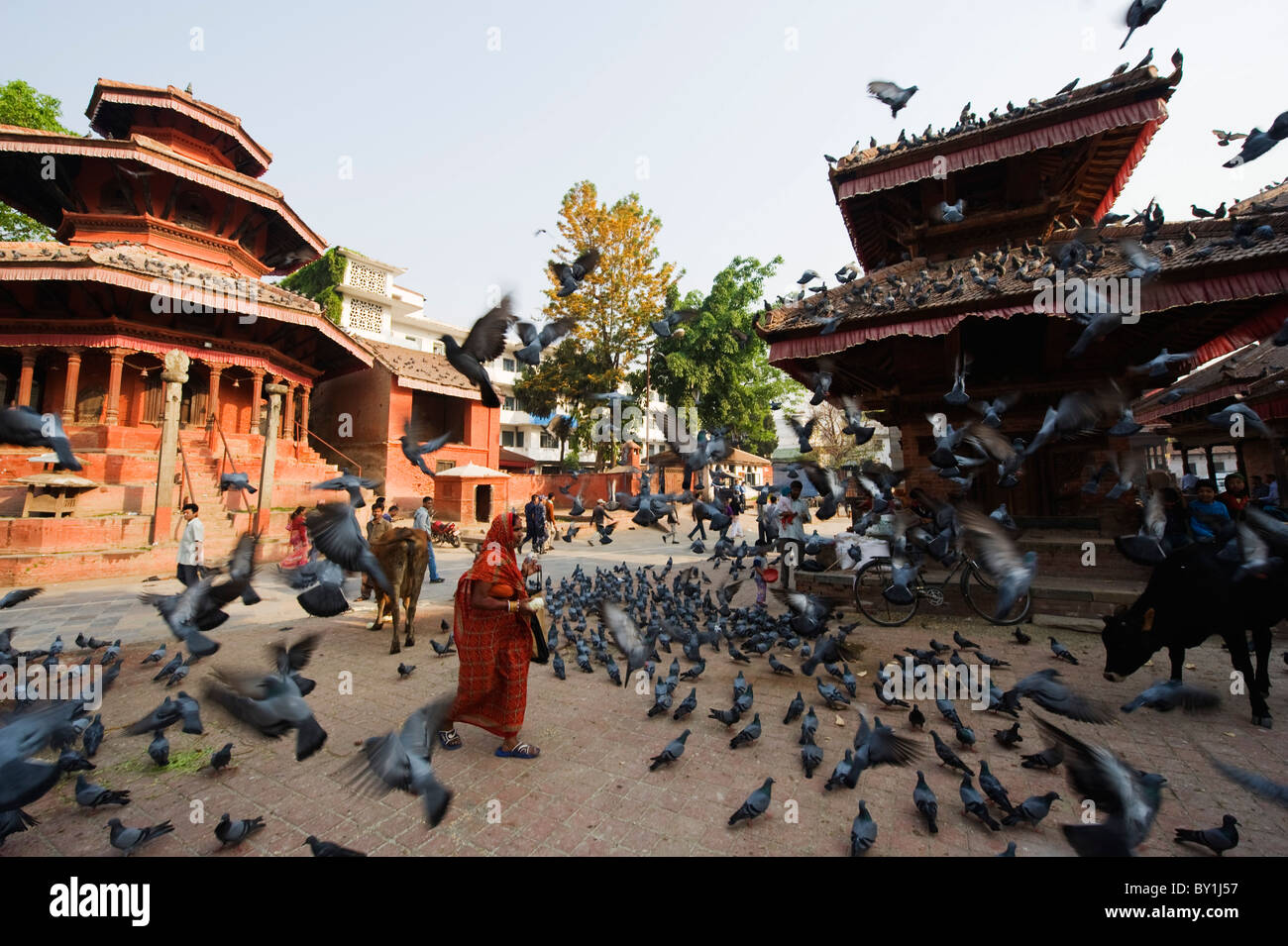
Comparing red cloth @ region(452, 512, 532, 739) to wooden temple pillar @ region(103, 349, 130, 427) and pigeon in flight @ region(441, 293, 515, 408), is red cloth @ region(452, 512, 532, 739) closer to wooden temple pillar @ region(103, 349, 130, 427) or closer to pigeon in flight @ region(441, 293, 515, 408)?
pigeon in flight @ region(441, 293, 515, 408)

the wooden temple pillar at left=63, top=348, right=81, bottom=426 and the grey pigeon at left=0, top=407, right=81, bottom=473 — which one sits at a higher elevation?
the wooden temple pillar at left=63, top=348, right=81, bottom=426

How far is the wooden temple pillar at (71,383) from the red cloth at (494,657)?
58.6ft

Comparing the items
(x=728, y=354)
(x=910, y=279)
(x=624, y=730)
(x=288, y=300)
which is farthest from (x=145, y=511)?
(x=728, y=354)

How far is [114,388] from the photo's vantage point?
48.2ft

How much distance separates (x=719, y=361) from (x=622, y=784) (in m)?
30.0

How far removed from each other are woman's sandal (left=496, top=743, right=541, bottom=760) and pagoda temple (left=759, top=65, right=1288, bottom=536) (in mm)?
6916

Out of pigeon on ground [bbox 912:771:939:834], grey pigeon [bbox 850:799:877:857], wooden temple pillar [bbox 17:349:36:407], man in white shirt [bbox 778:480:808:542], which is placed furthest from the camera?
wooden temple pillar [bbox 17:349:36:407]

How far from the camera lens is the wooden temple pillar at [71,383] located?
Result: 1453cm

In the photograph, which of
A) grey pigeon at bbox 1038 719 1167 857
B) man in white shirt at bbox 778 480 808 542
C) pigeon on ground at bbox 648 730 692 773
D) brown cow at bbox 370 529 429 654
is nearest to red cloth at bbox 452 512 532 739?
pigeon on ground at bbox 648 730 692 773

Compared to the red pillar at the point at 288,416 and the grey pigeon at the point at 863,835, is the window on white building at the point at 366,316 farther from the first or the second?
the grey pigeon at the point at 863,835

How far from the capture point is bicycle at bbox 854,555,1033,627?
720 centimetres

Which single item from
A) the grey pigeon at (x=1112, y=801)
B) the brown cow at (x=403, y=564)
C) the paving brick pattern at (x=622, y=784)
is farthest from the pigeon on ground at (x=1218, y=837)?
the brown cow at (x=403, y=564)

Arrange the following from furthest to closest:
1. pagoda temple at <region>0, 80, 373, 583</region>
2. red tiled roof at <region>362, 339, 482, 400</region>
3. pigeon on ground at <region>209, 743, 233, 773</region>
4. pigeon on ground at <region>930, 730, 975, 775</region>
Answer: red tiled roof at <region>362, 339, 482, 400</region> → pagoda temple at <region>0, 80, 373, 583</region> → pigeon on ground at <region>209, 743, 233, 773</region> → pigeon on ground at <region>930, 730, 975, 775</region>

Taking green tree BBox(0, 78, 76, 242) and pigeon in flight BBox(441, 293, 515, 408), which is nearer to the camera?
pigeon in flight BBox(441, 293, 515, 408)
